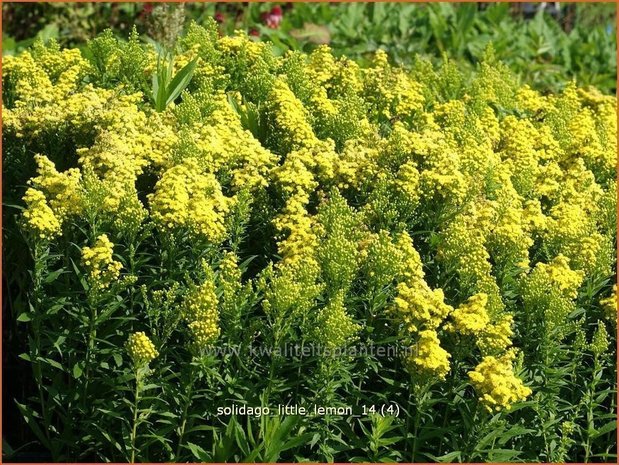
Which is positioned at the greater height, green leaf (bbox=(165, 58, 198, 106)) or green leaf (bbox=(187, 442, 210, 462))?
green leaf (bbox=(165, 58, 198, 106))

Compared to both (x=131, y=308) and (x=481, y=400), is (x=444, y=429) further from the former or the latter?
(x=131, y=308)

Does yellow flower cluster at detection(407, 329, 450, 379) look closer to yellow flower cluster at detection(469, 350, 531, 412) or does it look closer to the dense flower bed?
the dense flower bed

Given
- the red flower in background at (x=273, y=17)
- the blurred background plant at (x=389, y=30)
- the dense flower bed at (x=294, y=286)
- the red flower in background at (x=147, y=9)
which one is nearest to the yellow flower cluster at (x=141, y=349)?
the dense flower bed at (x=294, y=286)

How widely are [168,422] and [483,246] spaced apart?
1.53 meters

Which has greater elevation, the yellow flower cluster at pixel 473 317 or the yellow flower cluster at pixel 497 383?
the yellow flower cluster at pixel 473 317

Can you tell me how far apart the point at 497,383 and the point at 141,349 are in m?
1.34

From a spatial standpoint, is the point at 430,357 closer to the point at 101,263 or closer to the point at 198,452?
the point at 198,452

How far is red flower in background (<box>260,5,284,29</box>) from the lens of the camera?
964 centimetres

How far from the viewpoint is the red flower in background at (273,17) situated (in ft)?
31.6

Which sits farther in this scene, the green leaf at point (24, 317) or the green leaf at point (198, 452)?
the green leaf at point (24, 317)

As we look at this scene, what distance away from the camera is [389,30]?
980 cm

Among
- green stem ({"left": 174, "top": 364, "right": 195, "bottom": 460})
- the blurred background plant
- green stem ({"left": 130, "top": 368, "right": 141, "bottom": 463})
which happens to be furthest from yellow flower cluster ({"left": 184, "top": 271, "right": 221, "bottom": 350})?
the blurred background plant

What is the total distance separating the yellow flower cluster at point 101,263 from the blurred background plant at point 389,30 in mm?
5204

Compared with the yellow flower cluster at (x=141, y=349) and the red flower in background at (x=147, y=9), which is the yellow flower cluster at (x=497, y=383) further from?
the red flower in background at (x=147, y=9)
